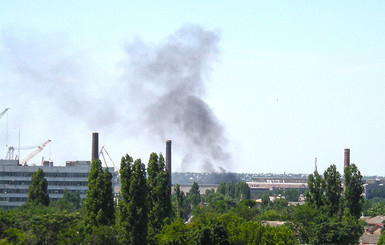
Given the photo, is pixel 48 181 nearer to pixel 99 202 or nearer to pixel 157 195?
pixel 157 195

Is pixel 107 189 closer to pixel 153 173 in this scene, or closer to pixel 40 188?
pixel 153 173

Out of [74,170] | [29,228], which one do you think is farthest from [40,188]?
[74,170]

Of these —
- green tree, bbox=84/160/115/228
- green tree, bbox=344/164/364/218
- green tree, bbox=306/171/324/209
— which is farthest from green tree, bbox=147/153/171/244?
green tree, bbox=344/164/364/218

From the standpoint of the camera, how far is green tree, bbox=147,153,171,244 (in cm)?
8750

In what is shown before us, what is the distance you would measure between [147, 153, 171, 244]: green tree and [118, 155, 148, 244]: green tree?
6.16 metres

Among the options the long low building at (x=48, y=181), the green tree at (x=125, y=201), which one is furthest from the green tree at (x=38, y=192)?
the long low building at (x=48, y=181)

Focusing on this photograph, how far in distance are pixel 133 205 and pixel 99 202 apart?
6.47 m

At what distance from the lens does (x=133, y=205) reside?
79.4 meters

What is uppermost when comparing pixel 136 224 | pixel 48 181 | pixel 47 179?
pixel 47 179

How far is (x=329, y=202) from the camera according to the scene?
115250mm

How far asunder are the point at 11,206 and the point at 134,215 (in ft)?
368

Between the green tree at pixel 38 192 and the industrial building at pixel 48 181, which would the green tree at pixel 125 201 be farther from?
the industrial building at pixel 48 181

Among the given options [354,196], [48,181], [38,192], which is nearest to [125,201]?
[38,192]

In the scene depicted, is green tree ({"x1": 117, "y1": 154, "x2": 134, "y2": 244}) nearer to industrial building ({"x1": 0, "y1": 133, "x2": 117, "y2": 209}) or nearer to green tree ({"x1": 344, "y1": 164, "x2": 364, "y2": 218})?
green tree ({"x1": 344, "y1": 164, "x2": 364, "y2": 218})
